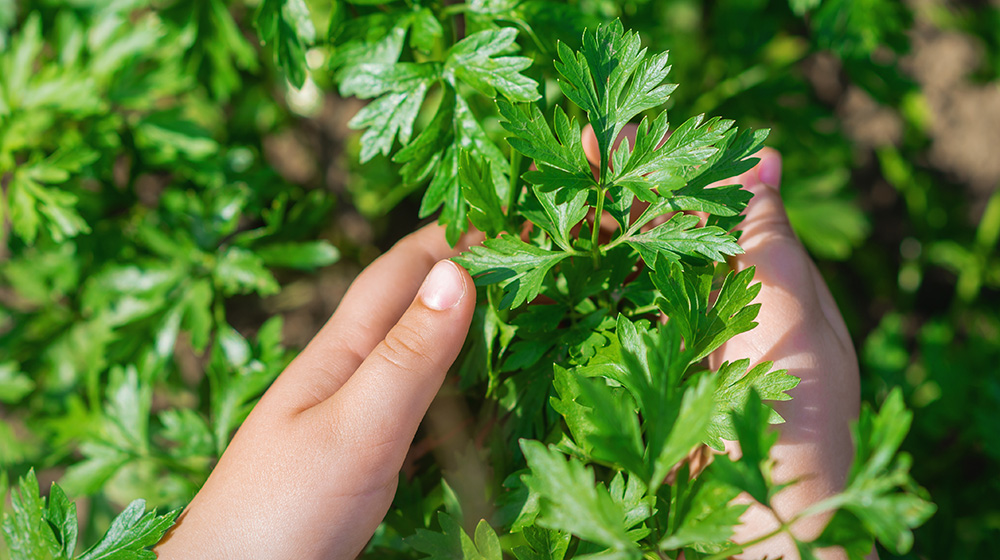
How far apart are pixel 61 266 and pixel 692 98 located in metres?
2.27

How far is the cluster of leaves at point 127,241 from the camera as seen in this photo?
1.68 metres

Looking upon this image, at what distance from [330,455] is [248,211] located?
1.07 metres

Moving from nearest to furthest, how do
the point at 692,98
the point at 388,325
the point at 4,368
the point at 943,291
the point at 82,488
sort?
1. the point at 388,325
2. the point at 82,488
3. the point at 4,368
4. the point at 692,98
5. the point at 943,291

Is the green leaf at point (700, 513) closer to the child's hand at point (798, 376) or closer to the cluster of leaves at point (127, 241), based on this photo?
the child's hand at point (798, 376)

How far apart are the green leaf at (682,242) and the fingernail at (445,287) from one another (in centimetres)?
35

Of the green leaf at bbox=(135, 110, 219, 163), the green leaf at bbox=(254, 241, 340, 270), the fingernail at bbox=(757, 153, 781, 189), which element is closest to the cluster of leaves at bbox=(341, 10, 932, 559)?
the fingernail at bbox=(757, 153, 781, 189)

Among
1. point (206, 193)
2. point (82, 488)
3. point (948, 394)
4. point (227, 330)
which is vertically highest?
point (206, 193)

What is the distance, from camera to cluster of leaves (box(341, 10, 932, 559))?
912mm

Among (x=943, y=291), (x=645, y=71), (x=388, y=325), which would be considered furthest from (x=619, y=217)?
(x=943, y=291)

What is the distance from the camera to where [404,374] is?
1.16 meters

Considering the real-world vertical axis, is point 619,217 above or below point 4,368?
above

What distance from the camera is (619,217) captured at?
1.21 metres

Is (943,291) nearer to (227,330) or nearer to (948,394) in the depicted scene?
(948,394)

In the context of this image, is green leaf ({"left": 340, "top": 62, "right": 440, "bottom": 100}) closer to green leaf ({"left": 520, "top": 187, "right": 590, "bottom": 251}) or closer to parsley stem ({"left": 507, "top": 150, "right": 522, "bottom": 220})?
parsley stem ({"left": 507, "top": 150, "right": 522, "bottom": 220})
